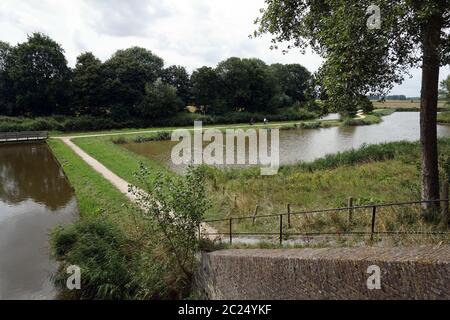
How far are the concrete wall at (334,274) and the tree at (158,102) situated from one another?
4273 cm

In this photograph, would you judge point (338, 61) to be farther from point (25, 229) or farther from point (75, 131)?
point (75, 131)

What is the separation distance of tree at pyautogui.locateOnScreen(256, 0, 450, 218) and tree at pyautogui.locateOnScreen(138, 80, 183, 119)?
4116 cm

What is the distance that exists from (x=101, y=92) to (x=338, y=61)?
45.2 meters

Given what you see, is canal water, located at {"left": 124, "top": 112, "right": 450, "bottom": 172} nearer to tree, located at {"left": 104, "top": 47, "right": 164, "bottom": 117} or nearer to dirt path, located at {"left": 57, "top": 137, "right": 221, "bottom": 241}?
dirt path, located at {"left": 57, "top": 137, "right": 221, "bottom": 241}

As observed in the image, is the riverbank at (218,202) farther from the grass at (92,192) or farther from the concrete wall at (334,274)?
the concrete wall at (334,274)

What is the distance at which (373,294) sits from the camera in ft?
14.0

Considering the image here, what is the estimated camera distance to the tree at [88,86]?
47.6m

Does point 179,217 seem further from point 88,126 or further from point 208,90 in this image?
point 208,90

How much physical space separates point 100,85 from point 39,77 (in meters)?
7.68

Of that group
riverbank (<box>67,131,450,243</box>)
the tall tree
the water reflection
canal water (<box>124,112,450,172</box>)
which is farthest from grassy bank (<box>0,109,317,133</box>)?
the tall tree

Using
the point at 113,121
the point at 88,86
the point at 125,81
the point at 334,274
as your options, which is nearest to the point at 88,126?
the point at 113,121

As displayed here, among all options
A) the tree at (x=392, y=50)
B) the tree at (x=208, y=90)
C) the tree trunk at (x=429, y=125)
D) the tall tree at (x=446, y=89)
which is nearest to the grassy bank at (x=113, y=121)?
the tree at (x=208, y=90)

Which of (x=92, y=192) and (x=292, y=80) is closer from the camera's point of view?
(x=92, y=192)

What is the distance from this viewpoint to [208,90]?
5659 cm
